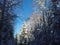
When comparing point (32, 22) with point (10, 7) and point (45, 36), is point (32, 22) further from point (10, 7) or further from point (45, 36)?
point (10, 7)

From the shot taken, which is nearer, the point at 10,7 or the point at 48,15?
the point at 10,7

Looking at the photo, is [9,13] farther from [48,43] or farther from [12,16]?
[48,43]

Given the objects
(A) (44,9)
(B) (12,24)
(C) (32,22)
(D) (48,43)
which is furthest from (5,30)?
(C) (32,22)

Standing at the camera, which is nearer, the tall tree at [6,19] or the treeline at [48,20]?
the tall tree at [6,19]

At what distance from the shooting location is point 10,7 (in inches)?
802

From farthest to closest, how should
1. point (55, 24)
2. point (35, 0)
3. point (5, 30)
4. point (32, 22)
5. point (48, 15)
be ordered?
1. point (32, 22)
2. point (35, 0)
3. point (48, 15)
4. point (55, 24)
5. point (5, 30)

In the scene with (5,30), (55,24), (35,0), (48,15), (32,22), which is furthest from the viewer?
(32,22)

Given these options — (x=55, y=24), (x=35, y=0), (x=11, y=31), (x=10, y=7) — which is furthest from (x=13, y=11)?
(x=35, y=0)

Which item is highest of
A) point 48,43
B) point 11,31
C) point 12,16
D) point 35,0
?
point 35,0

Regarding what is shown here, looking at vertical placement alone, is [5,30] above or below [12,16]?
below

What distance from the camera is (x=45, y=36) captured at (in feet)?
78.3

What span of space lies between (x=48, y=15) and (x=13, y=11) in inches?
233

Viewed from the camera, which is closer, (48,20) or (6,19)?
(6,19)

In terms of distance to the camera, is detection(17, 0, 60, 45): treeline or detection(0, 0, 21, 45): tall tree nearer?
detection(0, 0, 21, 45): tall tree
